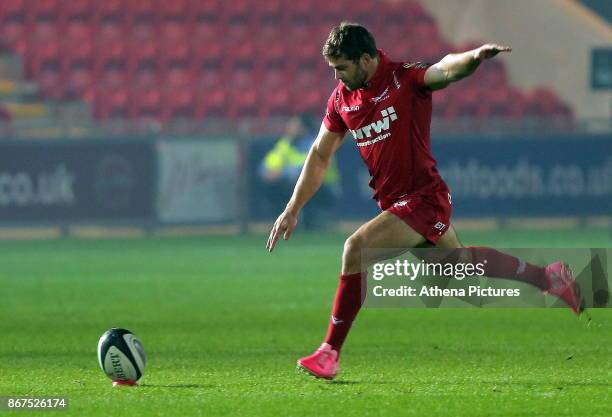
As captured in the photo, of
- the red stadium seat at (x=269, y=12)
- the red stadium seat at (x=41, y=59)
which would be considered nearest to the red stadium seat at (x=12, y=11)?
the red stadium seat at (x=41, y=59)

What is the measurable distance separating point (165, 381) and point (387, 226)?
56.5 inches

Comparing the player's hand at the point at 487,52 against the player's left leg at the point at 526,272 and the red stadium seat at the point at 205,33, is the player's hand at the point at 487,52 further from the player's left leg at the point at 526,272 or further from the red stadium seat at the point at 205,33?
the red stadium seat at the point at 205,33

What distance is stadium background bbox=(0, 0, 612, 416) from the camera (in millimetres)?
8078

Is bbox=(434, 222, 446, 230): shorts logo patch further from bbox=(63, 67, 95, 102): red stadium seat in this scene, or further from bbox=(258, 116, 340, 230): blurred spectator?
bbox=(63, 67, 95, 102): red stadium seat

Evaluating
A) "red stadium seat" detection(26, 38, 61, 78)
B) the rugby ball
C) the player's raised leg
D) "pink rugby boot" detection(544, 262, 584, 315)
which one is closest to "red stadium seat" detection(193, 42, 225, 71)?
"red stadium seat" detection(26, 38, 61, 78)

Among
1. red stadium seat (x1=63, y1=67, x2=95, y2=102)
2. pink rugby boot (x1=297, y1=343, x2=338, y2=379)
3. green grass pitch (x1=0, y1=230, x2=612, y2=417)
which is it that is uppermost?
red stadium seat (x1=63, y1=67, x2=95, y2=102)

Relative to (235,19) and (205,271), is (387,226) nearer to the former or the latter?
(205,271)

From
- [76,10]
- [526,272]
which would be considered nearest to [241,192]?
[76,10]

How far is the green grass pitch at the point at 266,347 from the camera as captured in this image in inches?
269

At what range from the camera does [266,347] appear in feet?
31.8

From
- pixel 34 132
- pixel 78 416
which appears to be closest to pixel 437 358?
pixel 78 416

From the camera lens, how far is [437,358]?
8.91 meters

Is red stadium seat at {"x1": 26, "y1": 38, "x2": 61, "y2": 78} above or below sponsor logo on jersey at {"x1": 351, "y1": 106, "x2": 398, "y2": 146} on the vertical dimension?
above

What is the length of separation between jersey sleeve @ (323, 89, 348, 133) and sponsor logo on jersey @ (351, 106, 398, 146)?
185 millimetres
